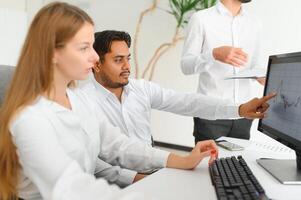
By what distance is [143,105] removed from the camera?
1838mm

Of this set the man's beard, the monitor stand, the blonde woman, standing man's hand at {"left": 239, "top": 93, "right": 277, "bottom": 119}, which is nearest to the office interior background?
standing man's hand at {"left": 239, "top": 93, "right": 277, "bottom": 119}

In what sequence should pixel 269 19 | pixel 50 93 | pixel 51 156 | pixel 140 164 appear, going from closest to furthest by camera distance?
pixel 51 156, pixel 50 93, pixel 140 164, pixel 269 19

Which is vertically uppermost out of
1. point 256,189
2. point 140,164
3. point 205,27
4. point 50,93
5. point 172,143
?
point 205,27

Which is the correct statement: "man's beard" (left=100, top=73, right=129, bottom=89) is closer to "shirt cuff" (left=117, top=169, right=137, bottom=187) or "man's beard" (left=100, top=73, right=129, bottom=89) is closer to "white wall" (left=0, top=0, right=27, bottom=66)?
"shirt cuff" (left=117, top=169, right=137, bottom=187)

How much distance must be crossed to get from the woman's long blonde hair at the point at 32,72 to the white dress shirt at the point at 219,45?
4.05ft

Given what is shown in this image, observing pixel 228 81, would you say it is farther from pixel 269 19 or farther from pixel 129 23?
pixel 129 23

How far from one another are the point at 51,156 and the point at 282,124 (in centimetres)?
81

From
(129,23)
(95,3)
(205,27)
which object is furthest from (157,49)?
(205,27)

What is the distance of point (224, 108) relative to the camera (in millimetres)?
1708

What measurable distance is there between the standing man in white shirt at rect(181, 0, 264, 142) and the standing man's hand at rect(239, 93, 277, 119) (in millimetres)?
489

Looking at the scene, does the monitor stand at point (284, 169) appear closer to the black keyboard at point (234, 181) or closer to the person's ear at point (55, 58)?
the black keyboard at point (234, 181)

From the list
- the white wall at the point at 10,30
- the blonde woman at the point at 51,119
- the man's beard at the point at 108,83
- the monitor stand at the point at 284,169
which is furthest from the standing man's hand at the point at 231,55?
the white wall at the point at 10,30

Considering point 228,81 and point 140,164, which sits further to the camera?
point 228,81

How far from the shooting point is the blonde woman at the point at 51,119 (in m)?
0.87
